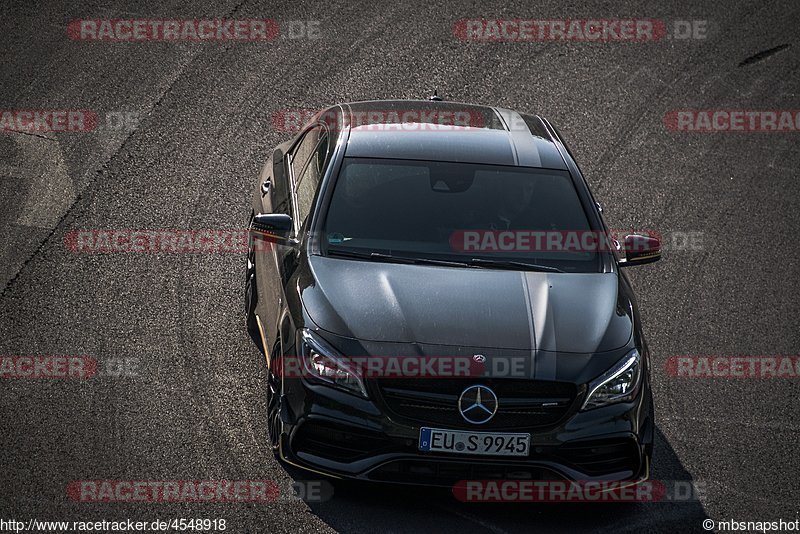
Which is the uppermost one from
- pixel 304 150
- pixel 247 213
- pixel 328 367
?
pixel 304 150

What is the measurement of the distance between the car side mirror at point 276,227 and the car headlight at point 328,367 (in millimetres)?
1134

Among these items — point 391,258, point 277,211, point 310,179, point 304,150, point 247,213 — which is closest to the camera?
point 391,258

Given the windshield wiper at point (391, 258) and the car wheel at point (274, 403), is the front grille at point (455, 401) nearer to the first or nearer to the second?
the car wheel at point (274, 403)

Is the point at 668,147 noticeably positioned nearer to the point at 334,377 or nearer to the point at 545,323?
the point at 545,323

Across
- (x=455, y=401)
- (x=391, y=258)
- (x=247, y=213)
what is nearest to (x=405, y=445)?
(x=455, y=401)

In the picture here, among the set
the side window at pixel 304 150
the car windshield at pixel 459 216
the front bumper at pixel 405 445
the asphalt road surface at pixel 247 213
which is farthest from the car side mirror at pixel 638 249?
the side window at pixel 304 150

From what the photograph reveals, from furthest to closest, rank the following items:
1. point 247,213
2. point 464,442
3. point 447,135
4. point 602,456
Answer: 1. point 247,213
2. point 447,135
3. point 602,456
4. point 464,442

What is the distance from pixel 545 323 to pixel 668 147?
263 inches

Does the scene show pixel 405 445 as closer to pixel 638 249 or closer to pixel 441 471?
pixel 441 471

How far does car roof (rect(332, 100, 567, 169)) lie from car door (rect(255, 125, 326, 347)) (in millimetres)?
417

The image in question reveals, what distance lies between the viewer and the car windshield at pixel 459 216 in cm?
713

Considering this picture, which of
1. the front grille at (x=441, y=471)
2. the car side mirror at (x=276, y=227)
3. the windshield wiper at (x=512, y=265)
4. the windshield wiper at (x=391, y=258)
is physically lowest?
the front grille at (x=441, y=471)

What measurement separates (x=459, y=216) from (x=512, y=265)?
539 mm

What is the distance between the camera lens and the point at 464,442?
607 centimetres
